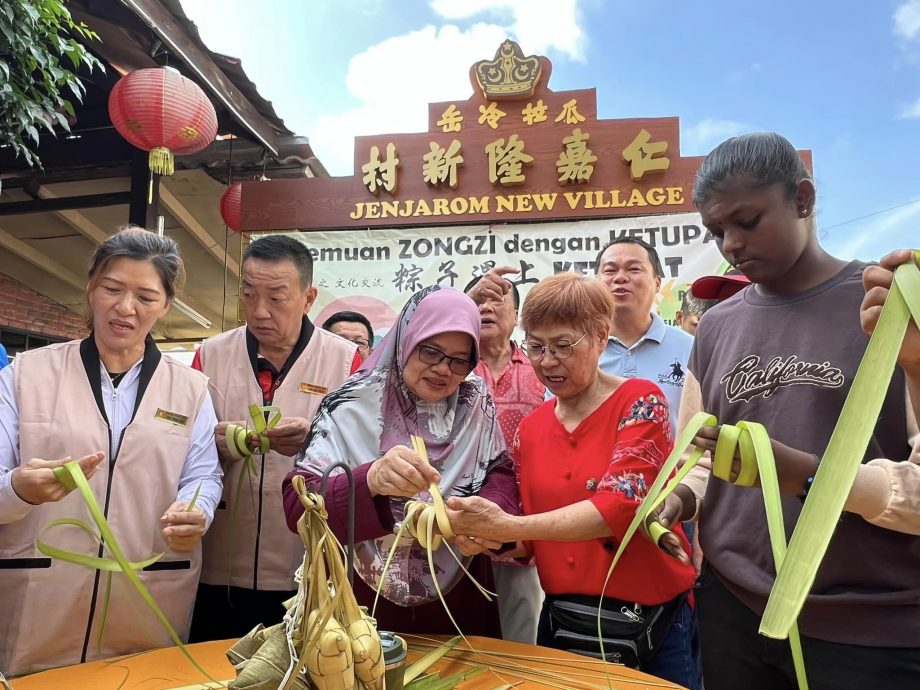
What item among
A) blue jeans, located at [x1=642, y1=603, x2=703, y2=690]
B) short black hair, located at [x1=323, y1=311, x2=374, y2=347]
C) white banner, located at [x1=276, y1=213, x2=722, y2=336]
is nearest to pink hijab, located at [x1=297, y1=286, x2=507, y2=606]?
blue jeans, located at [x1=642, y1=603, x2=703, y2=690]

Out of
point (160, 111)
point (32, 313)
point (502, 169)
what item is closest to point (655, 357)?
point (502, 169)

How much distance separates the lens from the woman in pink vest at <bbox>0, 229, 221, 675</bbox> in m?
1.73

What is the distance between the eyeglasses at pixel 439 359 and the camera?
1.77 m

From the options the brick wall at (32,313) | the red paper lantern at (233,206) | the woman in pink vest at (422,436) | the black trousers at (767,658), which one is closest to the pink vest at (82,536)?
the woman in pink vest at (422,436)

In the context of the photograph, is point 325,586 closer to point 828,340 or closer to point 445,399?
point 445,399

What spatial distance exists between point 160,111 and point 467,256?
236 cm

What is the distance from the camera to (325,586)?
99cm

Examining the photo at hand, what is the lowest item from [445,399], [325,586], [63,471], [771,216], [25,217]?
[325,586]

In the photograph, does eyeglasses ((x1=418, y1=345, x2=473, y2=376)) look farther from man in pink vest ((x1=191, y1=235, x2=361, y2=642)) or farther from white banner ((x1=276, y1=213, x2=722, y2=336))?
white banner ((x1=276, y1=213, x2=722, y2=336))

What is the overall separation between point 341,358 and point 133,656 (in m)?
1.13

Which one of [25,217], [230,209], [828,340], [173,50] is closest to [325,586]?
[828,340]

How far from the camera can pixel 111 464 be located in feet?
5.98

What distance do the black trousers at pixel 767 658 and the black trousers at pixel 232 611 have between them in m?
1.34

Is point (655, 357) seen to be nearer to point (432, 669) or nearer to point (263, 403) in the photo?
point (263, 403)
